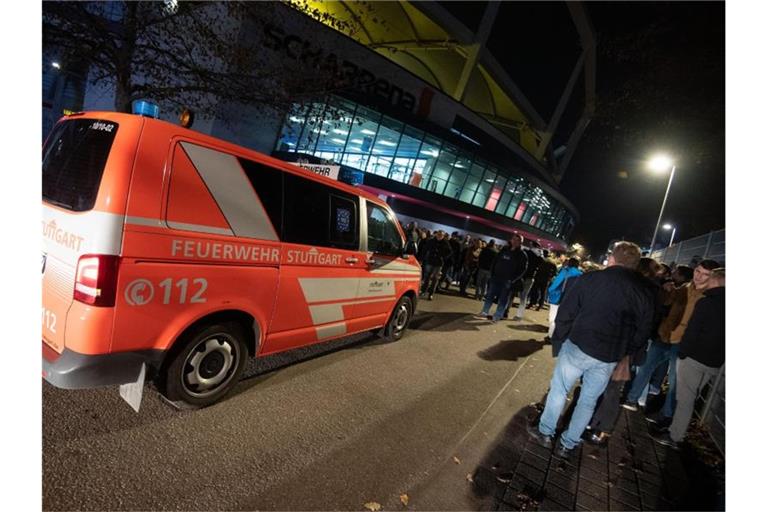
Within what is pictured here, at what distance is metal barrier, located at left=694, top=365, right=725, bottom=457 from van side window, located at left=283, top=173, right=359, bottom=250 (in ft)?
15.3

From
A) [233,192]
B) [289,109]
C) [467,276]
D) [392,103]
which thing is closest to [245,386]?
[233,192]

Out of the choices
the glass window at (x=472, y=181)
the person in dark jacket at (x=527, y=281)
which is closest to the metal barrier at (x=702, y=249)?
the person in dark jacket at (x=527, y=281)

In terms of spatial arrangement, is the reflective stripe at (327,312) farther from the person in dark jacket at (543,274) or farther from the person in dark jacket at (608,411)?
the person in dark jacket at (543,274)

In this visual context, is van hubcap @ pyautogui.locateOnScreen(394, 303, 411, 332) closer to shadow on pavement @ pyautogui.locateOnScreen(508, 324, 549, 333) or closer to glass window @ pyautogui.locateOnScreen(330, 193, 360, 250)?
glass window @ pyautogui.locateOnScreen(330, 193, 360, 250)

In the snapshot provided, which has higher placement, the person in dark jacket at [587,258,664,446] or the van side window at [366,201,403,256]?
the van side window at [366,201,403,256]

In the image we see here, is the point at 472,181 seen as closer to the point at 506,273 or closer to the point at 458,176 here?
the point at 458,176

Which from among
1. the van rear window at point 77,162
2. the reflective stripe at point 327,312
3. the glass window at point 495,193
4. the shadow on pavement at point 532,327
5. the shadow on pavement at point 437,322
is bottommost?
the shadow on pavement at point 437,322

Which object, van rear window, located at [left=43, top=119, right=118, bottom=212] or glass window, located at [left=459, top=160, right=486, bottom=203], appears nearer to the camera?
van rear window, located at [left=43, top=119, right=118, bottom=212]

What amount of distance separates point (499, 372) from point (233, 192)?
14.8ft

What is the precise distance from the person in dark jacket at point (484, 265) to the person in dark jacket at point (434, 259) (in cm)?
154

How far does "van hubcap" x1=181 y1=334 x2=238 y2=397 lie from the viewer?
295 cm

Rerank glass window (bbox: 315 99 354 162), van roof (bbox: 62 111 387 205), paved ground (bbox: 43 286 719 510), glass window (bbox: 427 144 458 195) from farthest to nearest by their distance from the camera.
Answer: glass window (bbox: 427 144 458 195), glass window (bbox: 315 99 354 162), van roof (bbox: 62 111 387 205), paved ground (bbox: 43 286 719 510)

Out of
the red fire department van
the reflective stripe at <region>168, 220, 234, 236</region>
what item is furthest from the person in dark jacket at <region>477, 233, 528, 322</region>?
the reflective stripe at <region>168, 220, 234, 236</region>

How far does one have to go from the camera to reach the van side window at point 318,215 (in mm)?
3475
